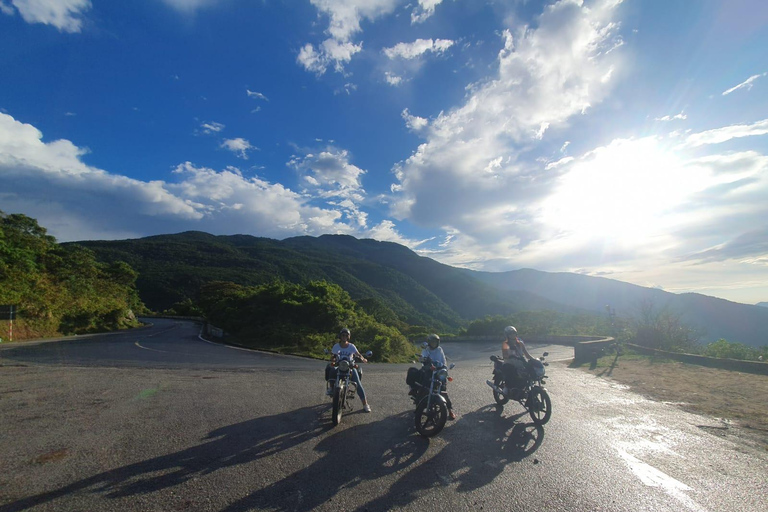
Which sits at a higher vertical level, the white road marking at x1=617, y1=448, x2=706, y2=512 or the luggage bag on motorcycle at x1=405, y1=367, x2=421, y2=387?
the luggage bag on motorcycle at x1=405, y1=367, x2=421, y2=387

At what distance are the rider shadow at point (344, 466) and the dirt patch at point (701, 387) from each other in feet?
19.0

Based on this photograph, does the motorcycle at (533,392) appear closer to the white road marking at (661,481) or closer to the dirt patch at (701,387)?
the white road marking at (661,481)

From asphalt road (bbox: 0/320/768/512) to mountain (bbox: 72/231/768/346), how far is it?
49136 mm

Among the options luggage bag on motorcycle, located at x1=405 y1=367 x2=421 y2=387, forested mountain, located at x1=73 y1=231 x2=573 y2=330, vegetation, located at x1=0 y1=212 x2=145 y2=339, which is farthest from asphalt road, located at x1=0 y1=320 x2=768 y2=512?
forested mountain, located at x1=73 y1=231 x2=573 y2=330

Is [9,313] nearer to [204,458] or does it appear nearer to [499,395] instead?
[204,458]

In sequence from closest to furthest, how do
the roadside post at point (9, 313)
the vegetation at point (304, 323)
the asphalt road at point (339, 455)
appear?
1. the asphalt road at point (339, 455)
2. the roadside post at point (9, 313)
3. the vegetation at point (304, 323)

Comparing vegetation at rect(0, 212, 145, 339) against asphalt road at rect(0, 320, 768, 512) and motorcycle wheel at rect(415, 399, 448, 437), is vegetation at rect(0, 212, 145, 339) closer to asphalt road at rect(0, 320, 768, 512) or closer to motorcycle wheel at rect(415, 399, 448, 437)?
asphalt road at rect(0, 320, 768, 512)

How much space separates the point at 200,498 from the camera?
3615mm

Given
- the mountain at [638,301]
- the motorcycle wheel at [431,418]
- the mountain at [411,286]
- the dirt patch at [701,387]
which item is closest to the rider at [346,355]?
the motorcycle wheel at [431,418]

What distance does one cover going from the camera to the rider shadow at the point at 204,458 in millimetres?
3687

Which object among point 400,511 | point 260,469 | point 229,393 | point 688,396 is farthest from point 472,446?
point 688,396

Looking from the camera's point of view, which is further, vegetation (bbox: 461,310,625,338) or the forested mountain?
the forested mountain

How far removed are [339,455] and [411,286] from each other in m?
103

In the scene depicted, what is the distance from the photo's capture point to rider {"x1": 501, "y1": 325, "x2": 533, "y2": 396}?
6.98 m
